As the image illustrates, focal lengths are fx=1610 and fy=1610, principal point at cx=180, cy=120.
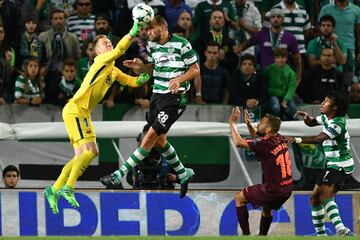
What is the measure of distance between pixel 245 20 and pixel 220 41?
1048mm

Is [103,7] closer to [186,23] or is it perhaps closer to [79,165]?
[186,23]

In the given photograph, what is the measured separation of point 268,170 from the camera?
21.8 meters

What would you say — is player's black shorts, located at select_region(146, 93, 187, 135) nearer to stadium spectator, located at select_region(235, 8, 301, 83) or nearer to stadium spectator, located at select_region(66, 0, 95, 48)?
stadium spectator, located at select_region(66, 0, 95, 48)

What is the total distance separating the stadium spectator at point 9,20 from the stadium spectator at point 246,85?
360 centimetres

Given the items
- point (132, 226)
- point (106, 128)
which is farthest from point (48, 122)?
→ point (132, 226)

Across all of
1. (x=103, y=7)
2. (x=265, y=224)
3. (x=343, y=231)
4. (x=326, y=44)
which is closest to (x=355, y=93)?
(x=326, y=44)

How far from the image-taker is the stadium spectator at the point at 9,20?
25969mm

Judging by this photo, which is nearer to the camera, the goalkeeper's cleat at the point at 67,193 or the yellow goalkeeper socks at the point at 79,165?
the goalkeeper's cleat at the point at 67,193

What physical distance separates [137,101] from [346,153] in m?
4.53

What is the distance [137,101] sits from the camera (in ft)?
83.5

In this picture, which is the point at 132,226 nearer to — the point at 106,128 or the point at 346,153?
the point at 106,128

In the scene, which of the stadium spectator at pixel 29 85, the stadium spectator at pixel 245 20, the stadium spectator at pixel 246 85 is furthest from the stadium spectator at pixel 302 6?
the stadium spectator at pixel 29 85

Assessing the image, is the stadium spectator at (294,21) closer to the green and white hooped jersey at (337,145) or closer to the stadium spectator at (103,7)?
the stadium spectator at (103,7)

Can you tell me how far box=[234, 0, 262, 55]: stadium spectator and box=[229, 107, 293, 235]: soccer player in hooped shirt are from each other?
18.4 ft
